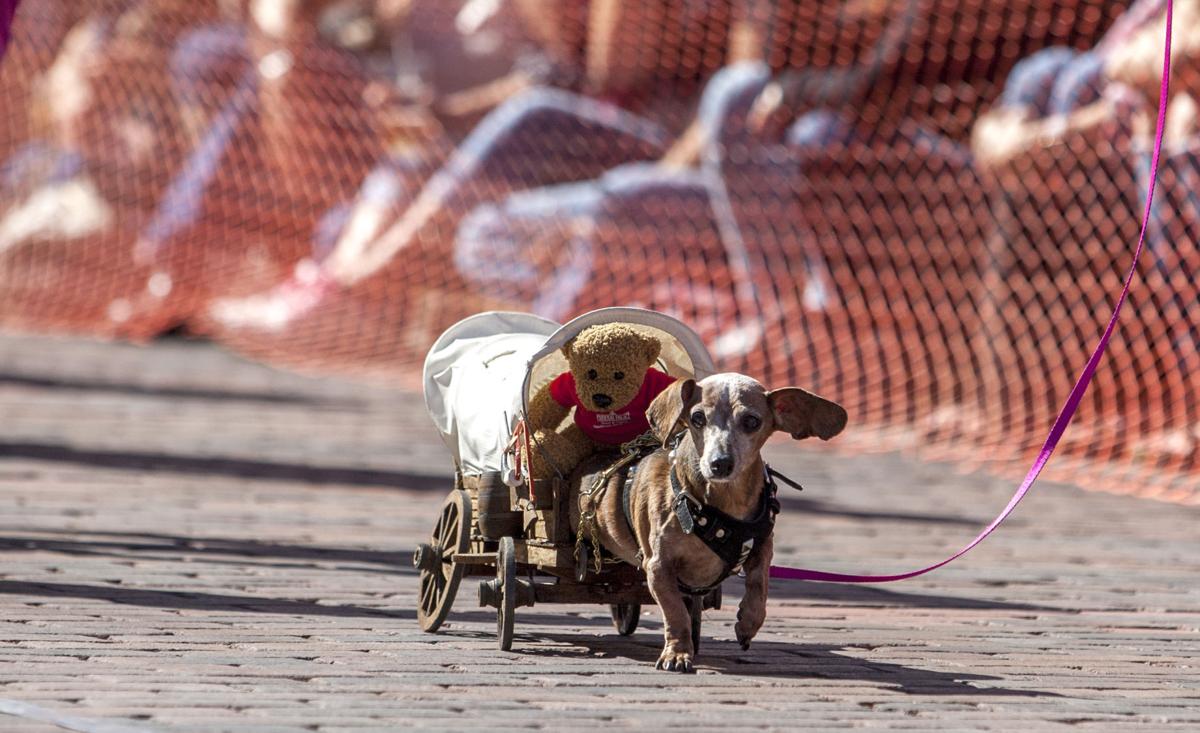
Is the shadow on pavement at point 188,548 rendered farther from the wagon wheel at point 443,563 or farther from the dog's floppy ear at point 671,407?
the dog's floppy ear at point 671,407

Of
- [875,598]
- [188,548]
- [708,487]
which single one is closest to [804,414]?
[708,487]

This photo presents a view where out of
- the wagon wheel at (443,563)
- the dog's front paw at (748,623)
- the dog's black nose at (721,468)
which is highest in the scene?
the dog's black nose at (721,468)

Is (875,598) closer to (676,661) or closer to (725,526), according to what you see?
(676,661)

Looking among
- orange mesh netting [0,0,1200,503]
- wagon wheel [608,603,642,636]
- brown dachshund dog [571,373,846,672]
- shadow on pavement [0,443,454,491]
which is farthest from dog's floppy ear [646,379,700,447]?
orange mesh netting [0,0,1200,503]

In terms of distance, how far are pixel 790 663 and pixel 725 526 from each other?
0.61m

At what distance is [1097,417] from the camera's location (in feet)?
32.6

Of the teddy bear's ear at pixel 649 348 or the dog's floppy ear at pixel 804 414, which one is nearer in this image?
the dog's floppy ear at pixel 804 414

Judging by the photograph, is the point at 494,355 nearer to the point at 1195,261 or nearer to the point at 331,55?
the point at 1195,261

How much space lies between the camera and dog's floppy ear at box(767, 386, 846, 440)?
439cm

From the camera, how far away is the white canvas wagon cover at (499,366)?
15.7 feet

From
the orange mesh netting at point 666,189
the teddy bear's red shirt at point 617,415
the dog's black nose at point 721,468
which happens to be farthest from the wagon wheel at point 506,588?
the orange mesh netting at point 666,189

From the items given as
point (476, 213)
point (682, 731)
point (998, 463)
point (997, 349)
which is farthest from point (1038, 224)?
point (682, 731)

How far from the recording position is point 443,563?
5191 mm

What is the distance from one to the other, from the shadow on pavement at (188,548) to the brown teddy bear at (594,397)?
1537 mm
